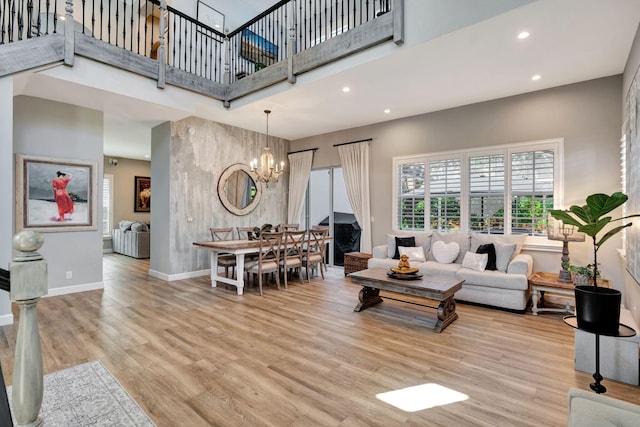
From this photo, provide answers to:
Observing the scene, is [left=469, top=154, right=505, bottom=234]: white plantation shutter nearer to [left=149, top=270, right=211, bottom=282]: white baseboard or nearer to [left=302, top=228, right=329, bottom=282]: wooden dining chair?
[left=302, top=228, right=329, bottom=282]: wooden dining chair

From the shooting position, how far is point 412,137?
6.04 metres

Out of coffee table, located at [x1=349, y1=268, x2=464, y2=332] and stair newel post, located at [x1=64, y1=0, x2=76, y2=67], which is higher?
stair newel post, located at [x1=64, y1=0, x2=76, y2=67]

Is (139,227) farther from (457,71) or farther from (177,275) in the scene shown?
(457,71)

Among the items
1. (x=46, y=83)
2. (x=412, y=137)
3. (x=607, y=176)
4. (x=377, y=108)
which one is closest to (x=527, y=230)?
(x=607, y=176)

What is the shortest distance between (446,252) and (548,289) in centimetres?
139

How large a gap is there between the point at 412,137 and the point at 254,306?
13.6ft

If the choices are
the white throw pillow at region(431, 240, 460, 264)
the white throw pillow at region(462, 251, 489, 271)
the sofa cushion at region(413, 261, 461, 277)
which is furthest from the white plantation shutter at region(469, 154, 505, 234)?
the sofa cushion at region(413, 261, 461, 277)

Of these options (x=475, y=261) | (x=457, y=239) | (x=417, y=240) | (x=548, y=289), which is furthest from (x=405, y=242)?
(x=548, y=289)

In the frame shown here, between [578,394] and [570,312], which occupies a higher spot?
[578,394]

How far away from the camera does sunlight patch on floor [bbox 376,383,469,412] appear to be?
7.10 feet

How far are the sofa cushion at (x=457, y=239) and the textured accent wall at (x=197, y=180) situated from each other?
4006mm

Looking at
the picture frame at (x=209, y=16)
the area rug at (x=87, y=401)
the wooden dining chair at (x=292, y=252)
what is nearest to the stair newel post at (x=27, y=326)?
the area rug at (x=87, y=401)

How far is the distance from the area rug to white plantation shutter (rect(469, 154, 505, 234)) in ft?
16.8

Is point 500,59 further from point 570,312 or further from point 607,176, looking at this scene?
point 570,312
